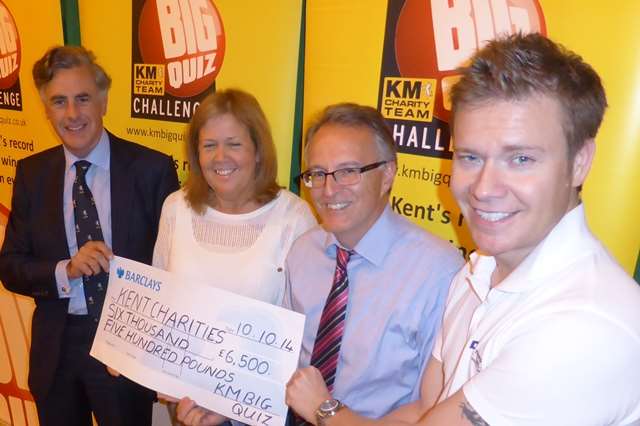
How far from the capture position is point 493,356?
3.35 ft

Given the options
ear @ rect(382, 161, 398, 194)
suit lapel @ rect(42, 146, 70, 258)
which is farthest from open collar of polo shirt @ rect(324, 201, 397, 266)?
suit lapel @ rect(42, 146, 70, 258)

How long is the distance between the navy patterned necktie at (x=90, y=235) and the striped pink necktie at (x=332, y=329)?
1.13m

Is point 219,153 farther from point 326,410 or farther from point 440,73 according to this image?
point 326,410

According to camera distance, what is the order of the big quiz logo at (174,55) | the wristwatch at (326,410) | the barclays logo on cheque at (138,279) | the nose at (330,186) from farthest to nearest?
the big quiz logo at (174,55) → the barclays logo on cheque at (138,279) → the nose at (330,186) → the wristwatch at (326,410)

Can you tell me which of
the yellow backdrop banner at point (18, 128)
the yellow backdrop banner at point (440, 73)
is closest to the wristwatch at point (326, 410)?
the yellow backdrop banner at point (440, 73)

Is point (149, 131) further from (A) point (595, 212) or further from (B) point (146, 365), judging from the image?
(A) point (595, 212)

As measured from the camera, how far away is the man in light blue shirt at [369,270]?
1624 millimetres

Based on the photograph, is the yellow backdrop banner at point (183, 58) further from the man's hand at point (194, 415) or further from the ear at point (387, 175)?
the man's hand at point (194, 415)

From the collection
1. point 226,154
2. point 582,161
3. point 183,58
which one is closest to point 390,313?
point 582,161

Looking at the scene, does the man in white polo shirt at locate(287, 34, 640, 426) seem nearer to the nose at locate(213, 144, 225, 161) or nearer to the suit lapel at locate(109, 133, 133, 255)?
the nose at locate(213, 144, 225, 161)

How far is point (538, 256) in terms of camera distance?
3.38 feet

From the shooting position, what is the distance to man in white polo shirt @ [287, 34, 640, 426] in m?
0.88

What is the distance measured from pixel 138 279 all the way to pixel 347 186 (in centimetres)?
96

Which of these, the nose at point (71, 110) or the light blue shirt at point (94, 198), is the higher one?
the nose at point (71, 110)
